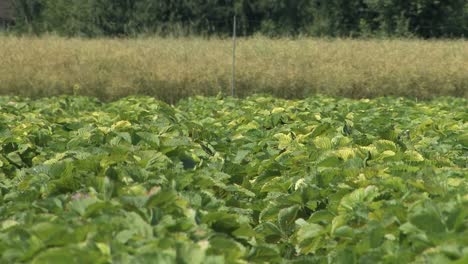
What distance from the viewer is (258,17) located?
38906 millimetres

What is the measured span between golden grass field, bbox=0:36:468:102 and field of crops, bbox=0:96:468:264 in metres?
12.1

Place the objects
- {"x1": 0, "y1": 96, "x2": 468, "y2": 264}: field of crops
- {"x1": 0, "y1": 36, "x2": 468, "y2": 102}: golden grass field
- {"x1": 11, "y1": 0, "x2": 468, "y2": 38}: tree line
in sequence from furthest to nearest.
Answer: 1. {"x1": 11, "y1": 0, "x2": 468, "y2": 38}: tree line
2. {"x1": 0, "y1": 36, "x2": 468, "y2": 102}: golden grass field
3. {"x1": 0, "y1": 96, "x2": 468, "y2": 264}: field of crops

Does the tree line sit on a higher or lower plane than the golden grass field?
lower

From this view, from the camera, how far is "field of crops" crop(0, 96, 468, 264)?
222 centimetres

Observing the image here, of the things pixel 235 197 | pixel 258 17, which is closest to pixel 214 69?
pixel 235 197

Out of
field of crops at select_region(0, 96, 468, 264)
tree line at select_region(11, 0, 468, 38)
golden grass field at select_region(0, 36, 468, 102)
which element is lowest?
tree line at select_region(11, 0, 468, 38)

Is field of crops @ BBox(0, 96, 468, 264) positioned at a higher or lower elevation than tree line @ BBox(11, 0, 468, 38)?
higher

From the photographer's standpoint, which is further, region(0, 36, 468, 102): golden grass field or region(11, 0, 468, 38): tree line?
region(11, 0, 468, 38): tree line

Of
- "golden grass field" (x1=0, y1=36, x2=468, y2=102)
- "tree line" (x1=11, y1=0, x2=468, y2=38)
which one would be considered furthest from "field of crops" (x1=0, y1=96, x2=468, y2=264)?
"tree line" (x1=11, y1=0, x2=468, y2=38)

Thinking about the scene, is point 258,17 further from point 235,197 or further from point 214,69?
point 235,197

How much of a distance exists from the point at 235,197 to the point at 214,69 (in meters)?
14.5

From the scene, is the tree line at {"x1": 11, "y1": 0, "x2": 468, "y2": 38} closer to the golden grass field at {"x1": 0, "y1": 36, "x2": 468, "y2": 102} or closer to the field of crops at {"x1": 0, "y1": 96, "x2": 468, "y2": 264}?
the golden grass field at {"x1": 0, "y1": 36, "x2": 468, "y2": 102}

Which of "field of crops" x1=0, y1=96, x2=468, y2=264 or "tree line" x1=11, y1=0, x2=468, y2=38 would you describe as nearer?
"field of crops" x1=0, y1=96, x2=468, y2=264

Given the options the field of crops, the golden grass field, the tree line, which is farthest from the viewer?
the tree line
